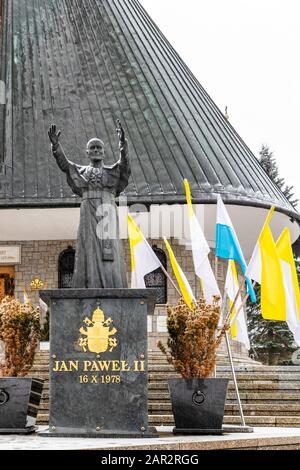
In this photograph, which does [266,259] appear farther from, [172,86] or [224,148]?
[172,86]

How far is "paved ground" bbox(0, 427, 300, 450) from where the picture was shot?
7.64m

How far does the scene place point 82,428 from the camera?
29.5 ft

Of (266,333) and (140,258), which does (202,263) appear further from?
(266,333)

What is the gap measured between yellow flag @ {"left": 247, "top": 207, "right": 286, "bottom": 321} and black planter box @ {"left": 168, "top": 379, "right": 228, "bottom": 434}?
2.56 meters

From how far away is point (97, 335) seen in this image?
360 inches

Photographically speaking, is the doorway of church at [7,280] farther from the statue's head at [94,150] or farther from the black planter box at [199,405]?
the black planter box at [199,405]

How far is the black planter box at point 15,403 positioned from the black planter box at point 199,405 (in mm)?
1684

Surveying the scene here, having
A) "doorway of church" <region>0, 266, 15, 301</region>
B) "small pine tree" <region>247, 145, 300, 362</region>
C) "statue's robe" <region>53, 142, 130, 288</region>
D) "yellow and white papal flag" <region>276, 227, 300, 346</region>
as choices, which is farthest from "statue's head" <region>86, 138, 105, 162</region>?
"small pine tree" <region>247, 145, 300, 362</region>

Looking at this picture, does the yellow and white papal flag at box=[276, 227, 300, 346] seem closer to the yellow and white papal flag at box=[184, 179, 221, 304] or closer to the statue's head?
the yellow and white papal flag at box=[184, 179, 221, 304]

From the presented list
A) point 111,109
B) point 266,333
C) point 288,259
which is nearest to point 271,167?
point 266,333
